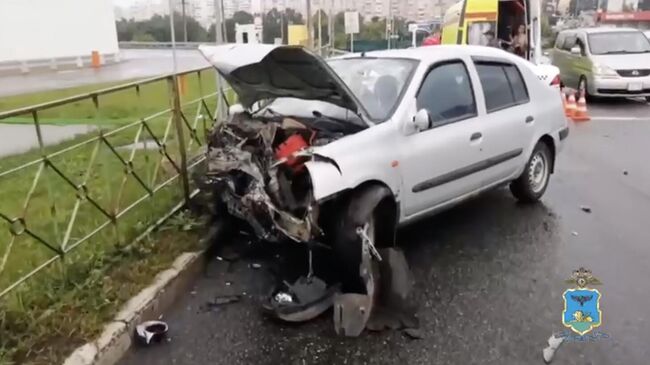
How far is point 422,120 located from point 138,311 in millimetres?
2404

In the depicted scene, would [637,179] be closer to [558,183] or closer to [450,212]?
[558,183]

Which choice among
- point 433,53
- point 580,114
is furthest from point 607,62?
point 433,53

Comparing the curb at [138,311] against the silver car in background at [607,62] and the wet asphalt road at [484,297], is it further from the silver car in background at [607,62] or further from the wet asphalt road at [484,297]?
the silver car in background at [607,62]

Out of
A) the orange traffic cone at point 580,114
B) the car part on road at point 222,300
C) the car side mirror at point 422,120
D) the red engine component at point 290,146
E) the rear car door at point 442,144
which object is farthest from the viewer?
the orange traffic cone at point 580,114

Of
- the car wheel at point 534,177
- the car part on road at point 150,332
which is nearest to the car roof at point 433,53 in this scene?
the car wheel at point 534,177

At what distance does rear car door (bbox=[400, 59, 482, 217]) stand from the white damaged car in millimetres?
12

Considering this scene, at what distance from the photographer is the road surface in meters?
19.1

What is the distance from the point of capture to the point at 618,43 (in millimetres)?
15617

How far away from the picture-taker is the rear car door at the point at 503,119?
548cm

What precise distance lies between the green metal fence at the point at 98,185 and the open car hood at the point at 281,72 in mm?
709

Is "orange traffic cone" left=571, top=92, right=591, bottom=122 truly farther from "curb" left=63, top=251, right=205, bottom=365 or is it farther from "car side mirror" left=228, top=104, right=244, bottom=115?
"curb" left=63, top=251, right=205, bottom=365

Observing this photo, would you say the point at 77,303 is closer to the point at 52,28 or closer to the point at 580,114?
the point at 580,114

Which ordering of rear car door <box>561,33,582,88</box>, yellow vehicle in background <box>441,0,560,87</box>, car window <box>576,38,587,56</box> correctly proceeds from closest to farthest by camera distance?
car window <box>576,38,587,56</box>
rear car door <box>561,33,582,88</box>
yellow vehicle in background <box>441,0,560,87</box>

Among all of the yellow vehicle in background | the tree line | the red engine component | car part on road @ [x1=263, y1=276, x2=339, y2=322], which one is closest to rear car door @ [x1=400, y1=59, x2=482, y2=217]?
the red engine component
